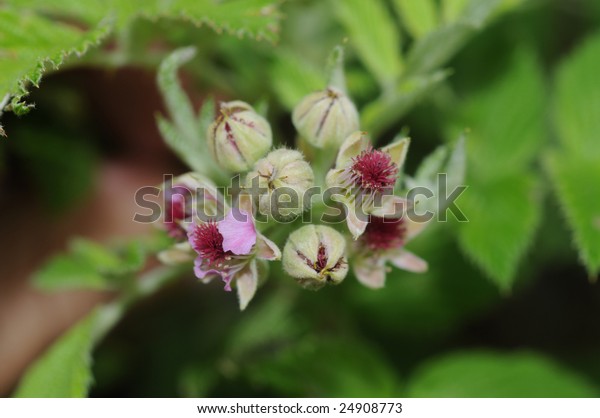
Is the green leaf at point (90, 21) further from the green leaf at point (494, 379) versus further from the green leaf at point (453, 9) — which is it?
the green leaf at point (494, 379)

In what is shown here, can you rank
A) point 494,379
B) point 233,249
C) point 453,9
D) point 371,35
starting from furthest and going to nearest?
point 494,379 < point 371,35 < point 453,9 < point 233,249

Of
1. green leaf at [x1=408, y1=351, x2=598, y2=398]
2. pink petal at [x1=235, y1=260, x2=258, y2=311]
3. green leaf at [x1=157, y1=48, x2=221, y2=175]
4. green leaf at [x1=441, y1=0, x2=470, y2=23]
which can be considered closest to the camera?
pink petal at [x1=235, y1=260, x2=258, y2=311]

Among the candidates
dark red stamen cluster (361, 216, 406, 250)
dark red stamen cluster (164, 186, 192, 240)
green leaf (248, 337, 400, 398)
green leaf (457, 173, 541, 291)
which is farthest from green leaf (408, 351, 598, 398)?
dark red stamen cluster (164, 186, 192, 240)

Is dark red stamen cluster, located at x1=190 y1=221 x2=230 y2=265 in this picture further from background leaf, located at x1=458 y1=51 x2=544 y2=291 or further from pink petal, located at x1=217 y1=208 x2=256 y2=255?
background leaf, located at x1=458 y1=51 x2=544 y2=291

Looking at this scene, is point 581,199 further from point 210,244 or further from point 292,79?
point 210,244

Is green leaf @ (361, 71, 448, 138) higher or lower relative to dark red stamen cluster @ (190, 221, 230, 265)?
higher

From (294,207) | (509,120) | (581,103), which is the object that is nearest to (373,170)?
(294,207)
